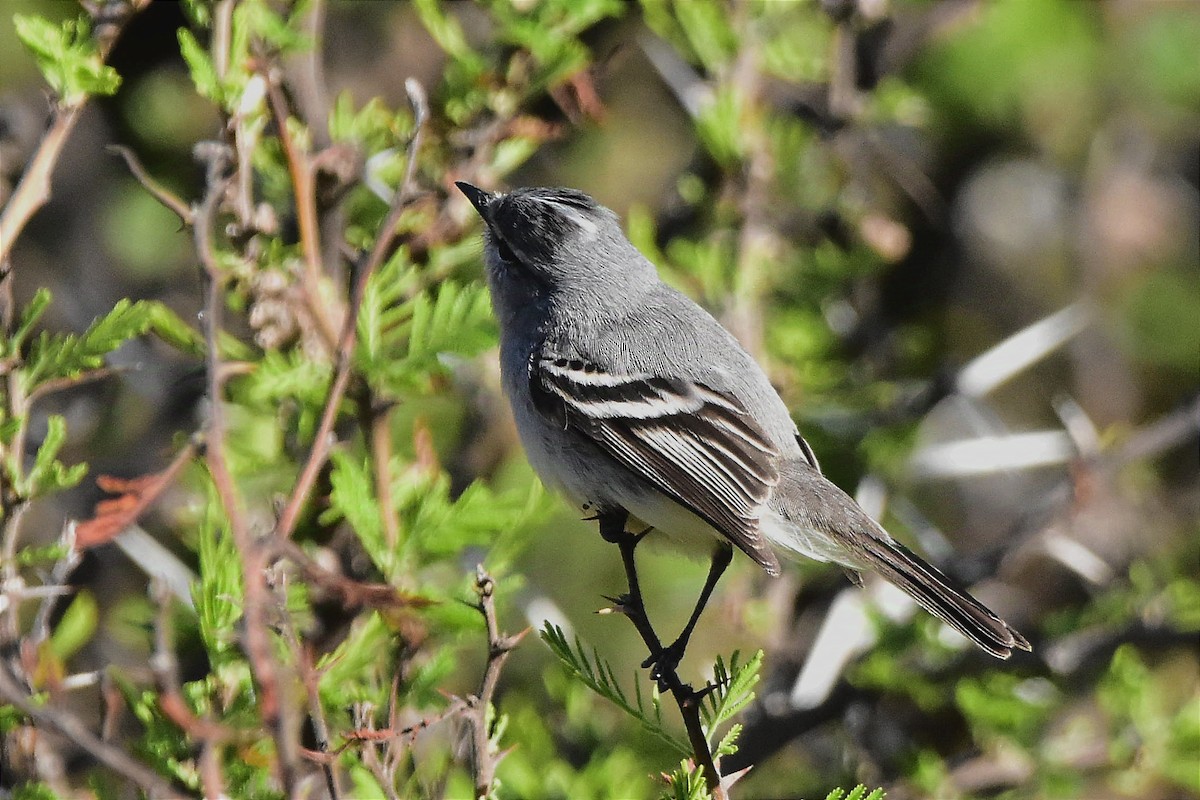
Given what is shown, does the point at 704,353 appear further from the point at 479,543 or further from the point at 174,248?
the point at 174,248

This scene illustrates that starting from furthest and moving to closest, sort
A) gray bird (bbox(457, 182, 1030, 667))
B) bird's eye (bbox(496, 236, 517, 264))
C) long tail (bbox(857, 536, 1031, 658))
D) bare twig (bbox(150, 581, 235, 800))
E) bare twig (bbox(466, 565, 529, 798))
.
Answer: bird's eye (bbox(496, 236, 517, 264))
gray bird (bbox(457, 182, 1030, 667))
long tail (bbox(857, 536, 1031, 658))
bare twig (bbox(466, 565, 529, 798))
bare twig (bbox(150, 581, 235, 800))

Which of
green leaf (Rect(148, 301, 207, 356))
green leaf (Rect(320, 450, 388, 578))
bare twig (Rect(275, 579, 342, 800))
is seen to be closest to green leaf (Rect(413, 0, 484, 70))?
green leaf (Rect(148, 301, 207, 356))

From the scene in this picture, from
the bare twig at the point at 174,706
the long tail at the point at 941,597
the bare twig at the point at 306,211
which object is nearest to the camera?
the bare twig at the point at 174,706

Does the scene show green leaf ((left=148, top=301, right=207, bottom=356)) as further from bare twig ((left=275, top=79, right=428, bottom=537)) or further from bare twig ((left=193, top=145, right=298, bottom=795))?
bare twig ((left=193, top=145, right=298, bottom=795))

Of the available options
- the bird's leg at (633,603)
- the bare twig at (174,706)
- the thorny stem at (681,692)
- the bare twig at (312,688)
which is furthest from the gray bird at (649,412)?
the bare twig at (174,706)

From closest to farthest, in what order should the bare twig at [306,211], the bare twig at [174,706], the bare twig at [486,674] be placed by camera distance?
the bare twig at [174,706]
the bare twig at [486,674]
the bare twig at [306,211]

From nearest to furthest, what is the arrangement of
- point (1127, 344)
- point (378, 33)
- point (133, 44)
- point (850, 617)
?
point (850, 617), point (133, 44), point (378, 33), point (1127, 344)

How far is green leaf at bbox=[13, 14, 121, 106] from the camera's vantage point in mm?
2129

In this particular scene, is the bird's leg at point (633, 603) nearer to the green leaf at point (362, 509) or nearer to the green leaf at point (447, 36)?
the green leaf at point (362, 509)

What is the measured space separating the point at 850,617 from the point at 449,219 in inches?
62.7

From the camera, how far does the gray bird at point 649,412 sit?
3086 mm

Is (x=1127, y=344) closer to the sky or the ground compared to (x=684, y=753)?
closer to the ground

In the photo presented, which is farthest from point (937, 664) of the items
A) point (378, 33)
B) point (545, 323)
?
point (378, 33)

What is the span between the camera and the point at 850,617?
139 inches
